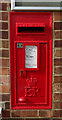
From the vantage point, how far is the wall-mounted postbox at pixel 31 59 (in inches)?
107

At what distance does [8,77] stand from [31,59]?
1.60 feet

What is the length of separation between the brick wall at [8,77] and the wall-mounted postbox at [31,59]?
0.25 feet

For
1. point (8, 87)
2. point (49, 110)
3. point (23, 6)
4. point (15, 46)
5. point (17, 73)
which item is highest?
point (23, 6)

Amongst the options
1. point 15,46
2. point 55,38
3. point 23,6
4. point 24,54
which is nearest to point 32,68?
point 24,54

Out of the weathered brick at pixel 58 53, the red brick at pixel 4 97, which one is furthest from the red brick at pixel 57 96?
the red brick at pixel 4 97

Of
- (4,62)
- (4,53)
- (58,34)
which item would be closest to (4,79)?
(4,62)

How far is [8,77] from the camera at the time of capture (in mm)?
2799

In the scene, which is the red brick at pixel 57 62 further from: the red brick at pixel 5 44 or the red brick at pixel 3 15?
the red brick at pixel 3 15

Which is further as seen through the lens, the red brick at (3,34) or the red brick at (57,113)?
the red brick at (57,113)

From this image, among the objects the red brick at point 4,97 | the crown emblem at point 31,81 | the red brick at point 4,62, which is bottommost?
the red brick at point 4,97

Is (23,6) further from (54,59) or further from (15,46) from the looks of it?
(54,59)

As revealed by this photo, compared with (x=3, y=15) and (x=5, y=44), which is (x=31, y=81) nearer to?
(x=5, y=44)

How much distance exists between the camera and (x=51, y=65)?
9.11 feet

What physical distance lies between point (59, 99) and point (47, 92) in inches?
9.5
